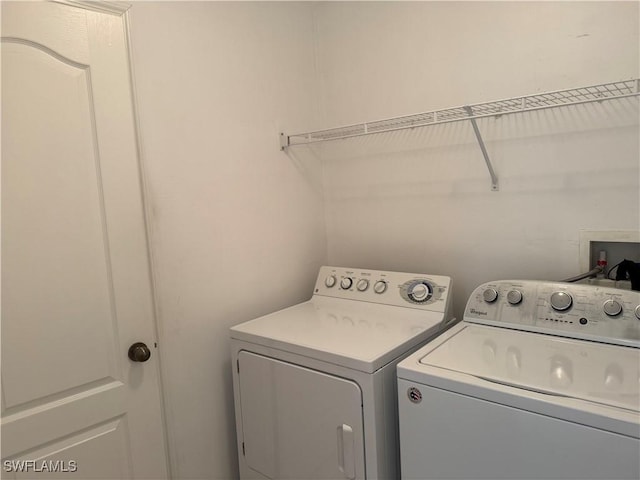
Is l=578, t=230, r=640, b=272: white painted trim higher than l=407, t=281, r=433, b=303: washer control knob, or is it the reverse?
l=578, t=230, r=640, b=272: white painted trim

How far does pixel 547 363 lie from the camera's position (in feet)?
3.95

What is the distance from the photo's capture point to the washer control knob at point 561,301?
1405 millimetres

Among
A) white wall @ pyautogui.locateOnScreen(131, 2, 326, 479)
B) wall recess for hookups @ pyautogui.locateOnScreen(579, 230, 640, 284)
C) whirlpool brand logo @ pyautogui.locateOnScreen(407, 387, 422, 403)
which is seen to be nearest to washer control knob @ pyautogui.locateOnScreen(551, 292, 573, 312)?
wall recess for hookups @ pyautogui.locateOnScreen(579, 230, 640, 284)

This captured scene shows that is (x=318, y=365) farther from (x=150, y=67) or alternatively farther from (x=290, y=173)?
(x=150, y=67)

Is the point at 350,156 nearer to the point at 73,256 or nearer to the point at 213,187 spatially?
the point at 213,187

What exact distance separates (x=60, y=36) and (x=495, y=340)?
1676 millimetres

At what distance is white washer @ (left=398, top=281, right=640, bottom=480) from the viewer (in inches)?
37.9

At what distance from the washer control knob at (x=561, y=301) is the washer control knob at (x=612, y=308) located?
97mm

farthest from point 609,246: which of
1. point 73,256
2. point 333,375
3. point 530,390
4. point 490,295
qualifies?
point 73,256

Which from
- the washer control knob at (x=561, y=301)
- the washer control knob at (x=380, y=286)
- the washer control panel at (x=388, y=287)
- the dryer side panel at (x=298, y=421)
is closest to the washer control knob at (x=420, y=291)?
the washer control panel at (x=388, y=287)

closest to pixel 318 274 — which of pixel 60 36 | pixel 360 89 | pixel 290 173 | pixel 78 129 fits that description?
pixel 290 173

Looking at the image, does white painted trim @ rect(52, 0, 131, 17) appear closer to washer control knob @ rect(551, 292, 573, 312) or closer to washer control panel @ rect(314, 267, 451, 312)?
washer control panel @ rect(314, 267, 451, 312)

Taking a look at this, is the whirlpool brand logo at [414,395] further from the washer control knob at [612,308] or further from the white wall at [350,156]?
the white wall at [350,156]

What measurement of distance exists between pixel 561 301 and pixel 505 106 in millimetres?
773
